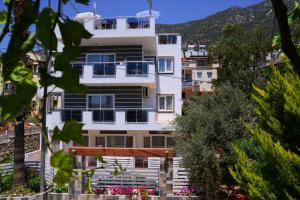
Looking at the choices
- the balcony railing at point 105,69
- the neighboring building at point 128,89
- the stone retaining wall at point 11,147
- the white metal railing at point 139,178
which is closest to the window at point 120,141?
the neighboring building at point 128,89

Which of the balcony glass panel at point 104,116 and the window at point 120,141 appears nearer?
the balcony glass panel at point 104,116

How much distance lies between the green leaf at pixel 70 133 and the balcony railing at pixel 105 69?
2290 centimetres

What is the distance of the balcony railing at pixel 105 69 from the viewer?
23.4 meters

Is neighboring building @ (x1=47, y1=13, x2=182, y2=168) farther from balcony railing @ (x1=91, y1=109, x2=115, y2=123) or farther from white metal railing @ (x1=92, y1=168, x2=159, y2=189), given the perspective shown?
white metal railing @ (x1=92, y1=168, x2=159, y2=189)

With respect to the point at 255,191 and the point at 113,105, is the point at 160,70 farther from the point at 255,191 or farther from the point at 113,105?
the point at 255,191

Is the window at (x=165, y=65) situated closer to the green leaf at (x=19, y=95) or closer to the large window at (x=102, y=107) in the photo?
the large window at (x=102, y=107)

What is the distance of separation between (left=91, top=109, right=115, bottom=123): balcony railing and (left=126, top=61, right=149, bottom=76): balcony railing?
2.06 metres

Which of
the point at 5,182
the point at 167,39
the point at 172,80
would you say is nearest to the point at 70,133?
the point at 5,182

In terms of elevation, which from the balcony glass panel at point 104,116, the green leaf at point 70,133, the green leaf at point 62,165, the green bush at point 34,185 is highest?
the balcony glass panel at point 104,116

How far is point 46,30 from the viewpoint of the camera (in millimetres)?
540

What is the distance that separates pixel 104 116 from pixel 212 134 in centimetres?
917

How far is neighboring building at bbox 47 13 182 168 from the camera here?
76.3 ft

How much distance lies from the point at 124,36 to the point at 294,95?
14889 millimetres

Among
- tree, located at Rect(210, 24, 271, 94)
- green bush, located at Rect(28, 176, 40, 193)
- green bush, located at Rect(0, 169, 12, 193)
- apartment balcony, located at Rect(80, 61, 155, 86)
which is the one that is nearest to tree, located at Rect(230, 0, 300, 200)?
green bush, located at Rect(28, 176, 40, 193)
